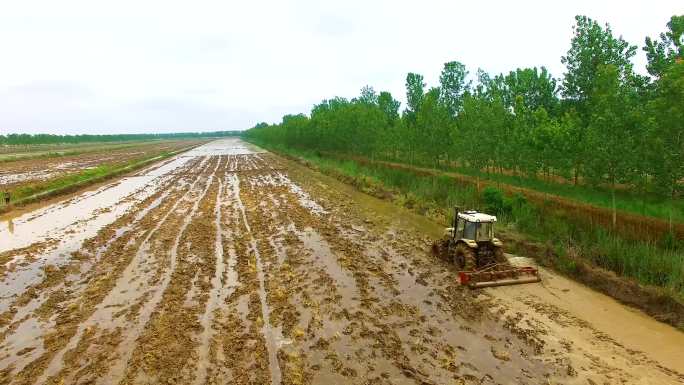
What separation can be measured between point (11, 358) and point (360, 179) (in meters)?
23.1

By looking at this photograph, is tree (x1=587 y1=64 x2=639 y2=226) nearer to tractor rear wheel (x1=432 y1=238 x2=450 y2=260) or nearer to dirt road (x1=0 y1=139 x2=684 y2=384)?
dirt road (x1=0 y1=139 x2=684 y2=384)

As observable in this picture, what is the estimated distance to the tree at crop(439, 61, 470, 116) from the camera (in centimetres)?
4584

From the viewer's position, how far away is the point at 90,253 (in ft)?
44.9

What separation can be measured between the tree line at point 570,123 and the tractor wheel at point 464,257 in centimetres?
695

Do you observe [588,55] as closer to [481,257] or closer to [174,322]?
[481,257]

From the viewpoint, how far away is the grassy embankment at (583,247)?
9.10 metres

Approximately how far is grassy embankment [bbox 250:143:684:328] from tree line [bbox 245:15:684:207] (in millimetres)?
2579

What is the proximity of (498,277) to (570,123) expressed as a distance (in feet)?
45.0

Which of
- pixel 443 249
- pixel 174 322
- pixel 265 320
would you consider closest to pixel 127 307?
pixel 174 322

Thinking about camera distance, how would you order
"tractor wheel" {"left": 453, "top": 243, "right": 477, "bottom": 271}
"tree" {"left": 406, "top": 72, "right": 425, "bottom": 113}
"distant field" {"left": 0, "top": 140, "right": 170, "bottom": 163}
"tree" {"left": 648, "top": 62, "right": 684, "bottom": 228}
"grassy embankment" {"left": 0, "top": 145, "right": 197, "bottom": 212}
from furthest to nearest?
"distant field" {"left": 0, "top": 140, "right": 170, "bottom": 163} → "tree" {"left": 406, "top": 72, "right": 425, "bottom": 113} → "grassy embankment" {"left": 0, "top": 145, "right": 197, "bottom": 212} → "tree" {"left": 648, "top": 62, "right": 684, "bottom": 228} → "tractor wheel" {"left": 453, "top": 243, "right": 477, "bottom": 271}

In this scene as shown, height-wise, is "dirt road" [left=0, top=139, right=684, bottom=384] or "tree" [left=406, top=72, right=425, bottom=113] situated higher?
"tree" [left=406, top=72, right=425, bottom=113]

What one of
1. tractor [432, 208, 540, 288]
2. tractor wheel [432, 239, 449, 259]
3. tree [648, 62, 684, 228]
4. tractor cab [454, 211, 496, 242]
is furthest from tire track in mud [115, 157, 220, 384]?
tree [648, 62, 684, 228]

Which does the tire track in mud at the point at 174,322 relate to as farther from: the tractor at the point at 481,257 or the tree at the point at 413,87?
the tree at the point at 413,87

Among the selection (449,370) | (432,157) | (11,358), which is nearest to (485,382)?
(449,370)
